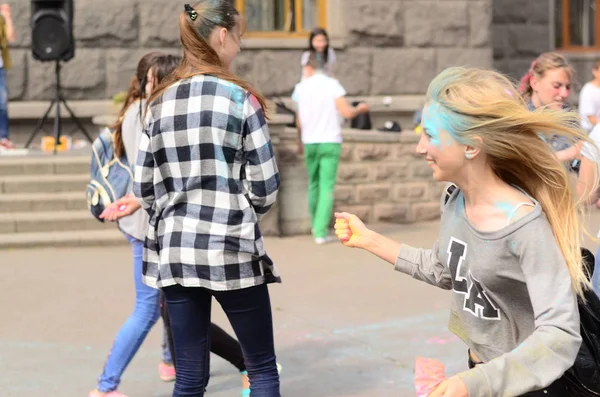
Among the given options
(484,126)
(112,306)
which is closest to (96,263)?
(112,306)

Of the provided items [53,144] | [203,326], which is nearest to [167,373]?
[203,326]

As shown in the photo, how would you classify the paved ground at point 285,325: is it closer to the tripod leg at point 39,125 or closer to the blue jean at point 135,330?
the blue jean at point 135,330

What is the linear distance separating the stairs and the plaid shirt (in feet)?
18.3

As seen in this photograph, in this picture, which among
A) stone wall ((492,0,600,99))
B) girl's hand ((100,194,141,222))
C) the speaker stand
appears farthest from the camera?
stone wall ((492,0,600,99))

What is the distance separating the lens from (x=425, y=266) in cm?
305

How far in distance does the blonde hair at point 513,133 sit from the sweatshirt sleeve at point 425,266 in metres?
0.33

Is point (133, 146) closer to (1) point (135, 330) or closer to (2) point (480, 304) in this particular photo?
(1) point (135, 330)

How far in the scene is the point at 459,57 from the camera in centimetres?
1312

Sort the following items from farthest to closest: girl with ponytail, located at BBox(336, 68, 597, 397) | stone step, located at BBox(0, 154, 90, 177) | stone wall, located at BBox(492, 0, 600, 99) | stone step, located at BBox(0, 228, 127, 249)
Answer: stone wall, located at BBox(492, 0, 600, 99) < stone step, located at BBox(0, 154, 90, 177) < stone step, located at BBox(0, 228, 127, 249) < girl with ponytail, located at BBox(336, 68, 597, 397)

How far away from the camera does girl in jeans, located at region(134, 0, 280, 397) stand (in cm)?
365

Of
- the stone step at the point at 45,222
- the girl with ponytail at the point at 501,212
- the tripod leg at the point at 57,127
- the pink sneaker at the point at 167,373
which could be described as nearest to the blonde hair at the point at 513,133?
the girl with ponytail at the point at 501,212

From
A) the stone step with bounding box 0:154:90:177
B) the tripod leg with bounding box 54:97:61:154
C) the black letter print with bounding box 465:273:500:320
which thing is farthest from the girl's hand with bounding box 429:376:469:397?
the tripod leg with bounding box 54:97:61:154

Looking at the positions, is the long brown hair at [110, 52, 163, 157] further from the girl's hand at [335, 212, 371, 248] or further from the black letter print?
the black letter print

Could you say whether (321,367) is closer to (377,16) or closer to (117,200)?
(117,200)
